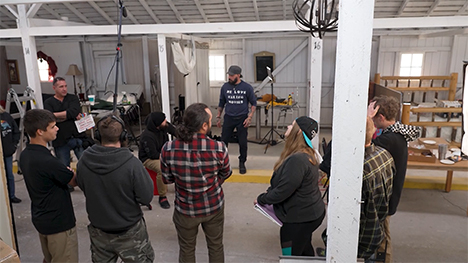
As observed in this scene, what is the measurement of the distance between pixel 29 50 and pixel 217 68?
17.5 feet

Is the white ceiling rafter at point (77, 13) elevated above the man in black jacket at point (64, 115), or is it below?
above

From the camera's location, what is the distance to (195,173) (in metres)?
2.59

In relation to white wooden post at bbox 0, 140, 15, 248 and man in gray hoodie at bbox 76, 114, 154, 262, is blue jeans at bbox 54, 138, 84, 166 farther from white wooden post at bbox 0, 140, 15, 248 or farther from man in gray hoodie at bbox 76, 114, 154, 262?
man in gray hoodie at bbox 76, 114, 154, 262

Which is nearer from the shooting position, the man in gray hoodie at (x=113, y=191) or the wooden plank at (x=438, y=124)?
the man in gray hoodie at (x=113, y=191)

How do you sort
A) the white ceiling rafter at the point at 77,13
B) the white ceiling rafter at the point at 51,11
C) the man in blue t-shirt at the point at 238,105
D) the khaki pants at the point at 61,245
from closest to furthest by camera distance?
the khaki pants at the point at 61,245, the man in blue t-shirt at the point at 238,105, the white ceiling rafter at the point at 77,13, the white ceiling rafter at the point at 51,11

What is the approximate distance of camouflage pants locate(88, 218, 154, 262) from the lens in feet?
8.13

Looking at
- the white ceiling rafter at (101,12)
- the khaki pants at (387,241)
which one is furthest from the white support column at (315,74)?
the white ceiling rafter at (101,12)

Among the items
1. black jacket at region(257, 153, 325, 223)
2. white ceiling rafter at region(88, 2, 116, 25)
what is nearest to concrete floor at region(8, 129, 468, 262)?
black jacket at region(257, 153, 325, 223)

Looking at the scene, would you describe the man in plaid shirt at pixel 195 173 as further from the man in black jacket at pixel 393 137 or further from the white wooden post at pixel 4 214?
the man in black jacket at pixel 393 137

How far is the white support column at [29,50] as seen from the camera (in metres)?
5.72

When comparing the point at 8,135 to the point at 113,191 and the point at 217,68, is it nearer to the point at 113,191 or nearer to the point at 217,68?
the point at 113,191

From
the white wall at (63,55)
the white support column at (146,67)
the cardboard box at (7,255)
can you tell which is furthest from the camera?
the white wall at (63,55)

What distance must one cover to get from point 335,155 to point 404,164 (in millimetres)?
1550

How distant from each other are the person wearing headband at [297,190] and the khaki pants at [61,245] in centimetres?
161
